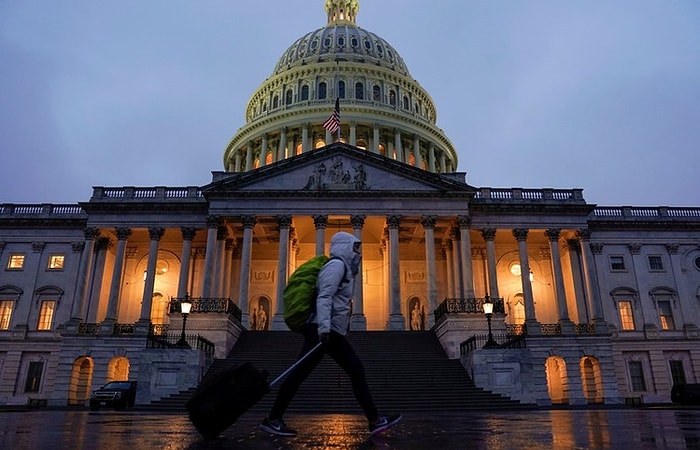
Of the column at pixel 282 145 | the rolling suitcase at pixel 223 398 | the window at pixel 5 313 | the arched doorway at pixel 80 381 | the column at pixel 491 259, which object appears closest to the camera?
the rolling suitcase at pixel 223 398

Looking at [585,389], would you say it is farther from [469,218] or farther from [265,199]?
[265,199]

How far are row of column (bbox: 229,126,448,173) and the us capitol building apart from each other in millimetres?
19483

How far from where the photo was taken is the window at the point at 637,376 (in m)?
43.2

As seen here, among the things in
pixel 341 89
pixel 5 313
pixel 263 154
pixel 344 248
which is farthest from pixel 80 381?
pixel 341 89

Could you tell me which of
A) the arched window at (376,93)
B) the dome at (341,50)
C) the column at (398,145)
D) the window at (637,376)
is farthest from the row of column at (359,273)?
the dome at (341,50)

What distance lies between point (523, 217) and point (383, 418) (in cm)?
3967

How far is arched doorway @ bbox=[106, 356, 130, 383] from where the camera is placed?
37.5 m

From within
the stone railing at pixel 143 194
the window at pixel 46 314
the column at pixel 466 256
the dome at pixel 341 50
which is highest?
the dome at pixel 341 50

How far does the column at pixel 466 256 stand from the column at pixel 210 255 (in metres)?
19.0

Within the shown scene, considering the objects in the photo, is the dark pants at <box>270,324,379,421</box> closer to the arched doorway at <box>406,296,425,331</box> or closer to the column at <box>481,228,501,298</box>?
the column at <box>481,228,501,298</box>

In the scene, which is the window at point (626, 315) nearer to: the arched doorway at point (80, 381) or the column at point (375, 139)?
the column at point (375, 139)

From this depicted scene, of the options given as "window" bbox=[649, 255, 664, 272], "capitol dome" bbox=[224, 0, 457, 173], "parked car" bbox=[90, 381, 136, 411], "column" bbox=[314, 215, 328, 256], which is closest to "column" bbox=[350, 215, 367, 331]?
"column" bbox=[314, 215, 328, 256]

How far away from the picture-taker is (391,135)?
224ft

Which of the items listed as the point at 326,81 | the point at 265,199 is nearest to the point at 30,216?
the point at 265,199
